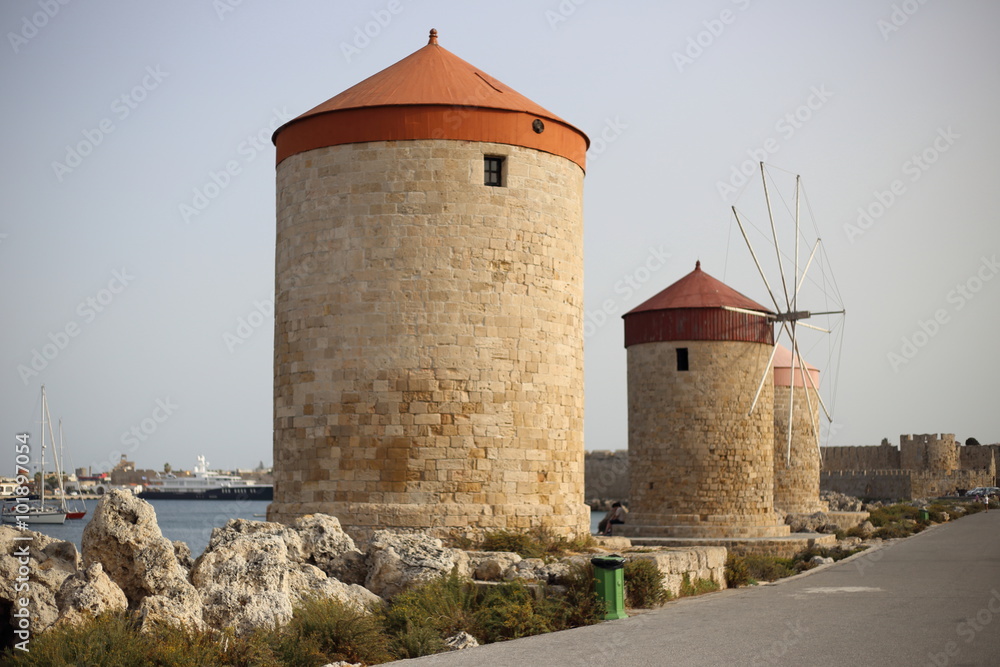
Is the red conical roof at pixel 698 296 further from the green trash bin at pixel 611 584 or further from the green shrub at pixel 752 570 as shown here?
the green trash bin at pixel 611 584

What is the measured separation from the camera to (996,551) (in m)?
18.8

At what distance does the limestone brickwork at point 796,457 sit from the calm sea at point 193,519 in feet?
21.7

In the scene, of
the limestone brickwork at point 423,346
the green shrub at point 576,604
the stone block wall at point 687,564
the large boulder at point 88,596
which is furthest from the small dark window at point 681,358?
the large boulder at point 88,596

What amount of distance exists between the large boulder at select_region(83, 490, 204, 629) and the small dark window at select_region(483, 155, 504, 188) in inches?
239

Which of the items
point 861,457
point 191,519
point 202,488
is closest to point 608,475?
point 861,457

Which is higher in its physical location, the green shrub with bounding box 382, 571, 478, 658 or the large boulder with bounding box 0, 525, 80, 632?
the large boulder with bounding box 0, 525, 80, 632

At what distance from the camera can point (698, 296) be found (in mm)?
28719

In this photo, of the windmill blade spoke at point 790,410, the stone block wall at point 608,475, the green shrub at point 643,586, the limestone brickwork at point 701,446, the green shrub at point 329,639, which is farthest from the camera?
the stone block wall at point 608,475

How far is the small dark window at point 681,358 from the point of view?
2798 centimetres

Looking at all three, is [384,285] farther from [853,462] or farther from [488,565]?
[853,462]

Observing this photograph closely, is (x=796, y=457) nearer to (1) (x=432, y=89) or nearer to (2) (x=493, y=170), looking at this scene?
(2) (x=493, y=170)

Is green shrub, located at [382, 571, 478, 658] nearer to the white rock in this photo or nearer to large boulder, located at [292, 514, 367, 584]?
the white rock

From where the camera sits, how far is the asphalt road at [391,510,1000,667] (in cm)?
784

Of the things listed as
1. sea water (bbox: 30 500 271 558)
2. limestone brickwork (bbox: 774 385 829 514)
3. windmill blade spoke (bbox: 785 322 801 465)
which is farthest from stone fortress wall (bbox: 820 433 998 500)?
sea water (bbox: 30 500 271 558)
